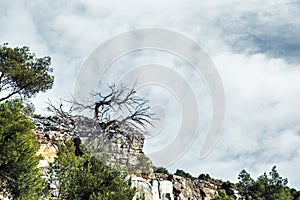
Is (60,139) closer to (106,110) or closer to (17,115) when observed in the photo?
(106,110)

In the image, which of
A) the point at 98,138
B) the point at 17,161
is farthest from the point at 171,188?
the point at 17,161

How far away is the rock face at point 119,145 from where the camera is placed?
113 feet

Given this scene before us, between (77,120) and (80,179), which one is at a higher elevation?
(77,120)

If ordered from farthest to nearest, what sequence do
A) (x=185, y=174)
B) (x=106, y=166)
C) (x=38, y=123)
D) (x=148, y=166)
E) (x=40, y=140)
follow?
(x=185, y=174) → (x=148, y=166) → (x=38, y=123) → (x=40, y=140) → (x=106, y=166)

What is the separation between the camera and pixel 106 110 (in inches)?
1422

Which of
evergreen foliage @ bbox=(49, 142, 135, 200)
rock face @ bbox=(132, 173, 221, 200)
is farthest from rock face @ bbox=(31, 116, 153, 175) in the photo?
evergreen foliage @ bbox=(49, 142, 135, 200)

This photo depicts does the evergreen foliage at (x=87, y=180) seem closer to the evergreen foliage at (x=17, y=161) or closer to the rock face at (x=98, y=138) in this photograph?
the evergreen foliage at (x=17, y=161)

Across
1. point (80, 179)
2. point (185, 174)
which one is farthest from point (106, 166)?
point (185, 174)

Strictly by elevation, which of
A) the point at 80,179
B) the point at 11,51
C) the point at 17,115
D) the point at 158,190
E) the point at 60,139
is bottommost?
the point at 80,179

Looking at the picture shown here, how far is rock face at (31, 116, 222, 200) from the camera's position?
3434cm

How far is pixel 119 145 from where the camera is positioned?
121 ft

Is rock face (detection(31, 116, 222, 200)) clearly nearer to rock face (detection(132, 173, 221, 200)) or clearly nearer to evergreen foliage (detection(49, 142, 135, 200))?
rock face (detection(132, 173, 221, 200))

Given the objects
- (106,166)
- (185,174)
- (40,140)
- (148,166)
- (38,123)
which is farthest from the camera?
(185,174)

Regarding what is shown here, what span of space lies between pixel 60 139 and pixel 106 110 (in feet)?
15.3
